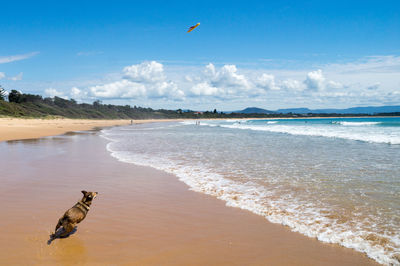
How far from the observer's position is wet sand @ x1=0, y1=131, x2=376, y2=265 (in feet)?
12.8

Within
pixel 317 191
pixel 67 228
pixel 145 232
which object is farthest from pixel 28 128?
pixel 317 191

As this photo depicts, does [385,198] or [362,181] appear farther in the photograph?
[362,181]

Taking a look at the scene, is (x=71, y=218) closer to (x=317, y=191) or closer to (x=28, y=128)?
(x=317, y=191)

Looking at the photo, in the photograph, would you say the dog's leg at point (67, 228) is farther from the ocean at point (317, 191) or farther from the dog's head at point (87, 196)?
the ocean at point (317, 191)

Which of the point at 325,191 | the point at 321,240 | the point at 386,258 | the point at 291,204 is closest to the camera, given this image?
the point at 386,258

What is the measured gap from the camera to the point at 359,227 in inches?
197

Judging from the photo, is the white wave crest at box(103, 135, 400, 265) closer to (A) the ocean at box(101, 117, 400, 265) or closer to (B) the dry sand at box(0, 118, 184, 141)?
(A) the ocean at box(101, 117, 400, 265)

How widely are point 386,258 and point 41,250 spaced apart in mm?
4672

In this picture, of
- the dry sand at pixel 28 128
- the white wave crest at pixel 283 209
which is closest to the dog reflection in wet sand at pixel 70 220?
the white wave crest at pixel 283 209

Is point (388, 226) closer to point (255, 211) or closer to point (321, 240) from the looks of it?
point (321, 240)

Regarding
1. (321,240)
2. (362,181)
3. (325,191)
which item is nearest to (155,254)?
(321,240)

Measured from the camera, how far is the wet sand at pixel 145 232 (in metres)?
3.91

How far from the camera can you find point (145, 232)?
4738 millimetres

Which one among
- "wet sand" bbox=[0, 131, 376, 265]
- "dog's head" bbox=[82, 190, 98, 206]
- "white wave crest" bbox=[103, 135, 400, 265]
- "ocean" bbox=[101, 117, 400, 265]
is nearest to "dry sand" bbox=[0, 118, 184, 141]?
"ocean" bbox=[101, 117, 400, 265]
